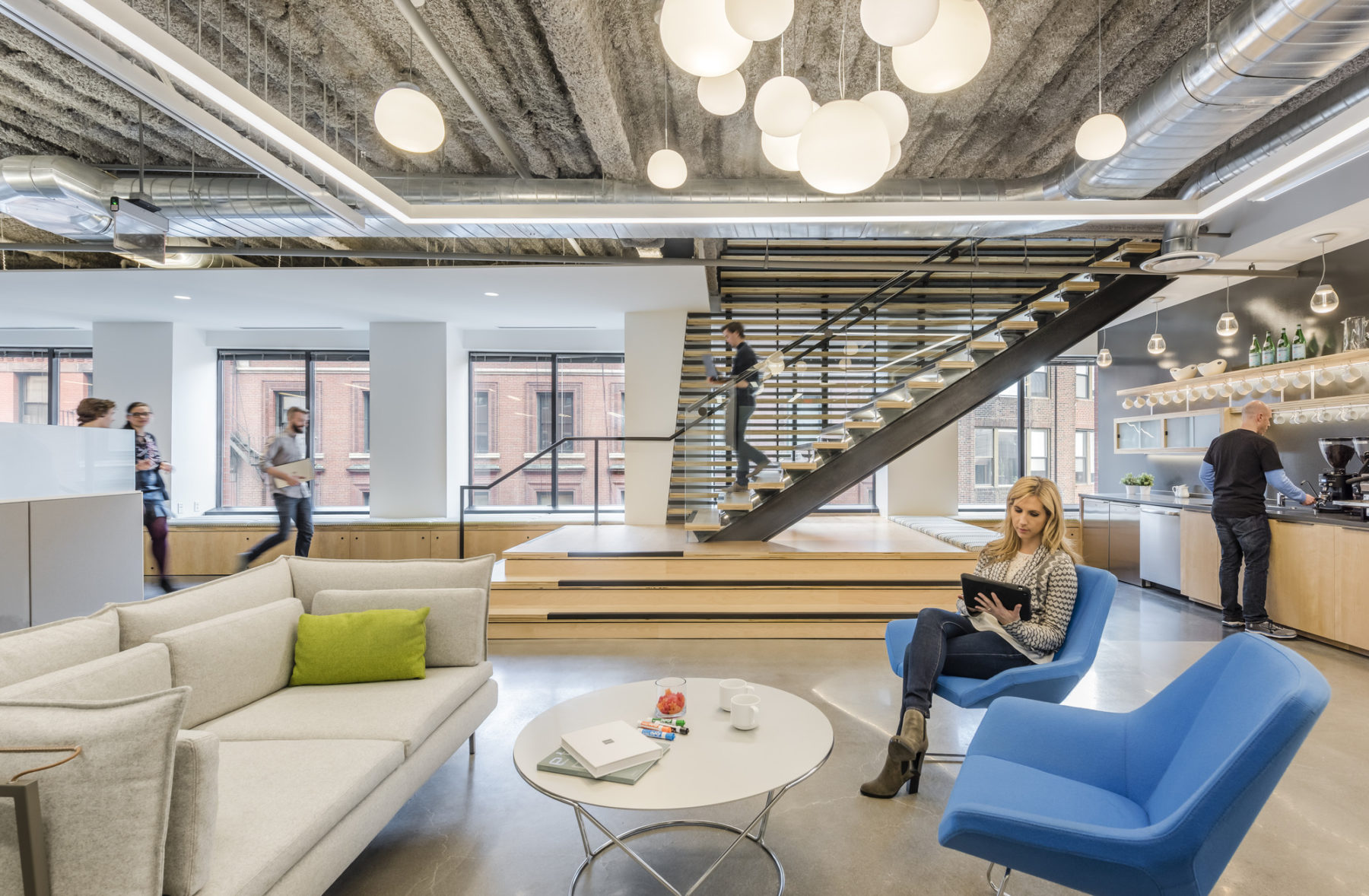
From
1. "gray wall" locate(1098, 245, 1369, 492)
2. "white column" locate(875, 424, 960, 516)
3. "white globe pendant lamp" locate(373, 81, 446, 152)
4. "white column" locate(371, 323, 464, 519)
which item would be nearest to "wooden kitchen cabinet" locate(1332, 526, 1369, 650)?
"gray wall" locate(1098, 245, 1369, 492)

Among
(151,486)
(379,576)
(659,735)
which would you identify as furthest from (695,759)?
(151,486)

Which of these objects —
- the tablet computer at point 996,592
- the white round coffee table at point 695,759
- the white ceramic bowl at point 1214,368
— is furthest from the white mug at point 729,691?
the white ceramic bowl at point 1214,368

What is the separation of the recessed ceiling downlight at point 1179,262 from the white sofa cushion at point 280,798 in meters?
5.60

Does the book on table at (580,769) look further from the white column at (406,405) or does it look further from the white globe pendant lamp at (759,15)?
the white column at (406,405)

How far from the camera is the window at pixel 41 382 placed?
8.57 m

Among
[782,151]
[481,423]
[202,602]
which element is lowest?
[202,602]

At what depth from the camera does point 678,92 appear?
3.89 meters

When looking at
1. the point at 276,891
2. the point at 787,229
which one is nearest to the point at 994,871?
the point at 276,891

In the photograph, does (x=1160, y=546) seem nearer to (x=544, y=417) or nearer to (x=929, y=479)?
(x=929, y=479)

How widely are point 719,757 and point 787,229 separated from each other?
146 inches

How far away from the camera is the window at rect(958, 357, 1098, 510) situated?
919cm

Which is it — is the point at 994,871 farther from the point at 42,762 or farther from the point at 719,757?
the point at 42,762

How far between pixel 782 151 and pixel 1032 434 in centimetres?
829

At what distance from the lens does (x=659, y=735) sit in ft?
7.15
